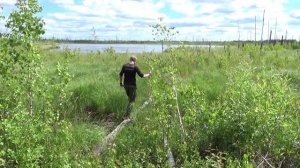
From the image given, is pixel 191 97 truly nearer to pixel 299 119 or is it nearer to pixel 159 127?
pixel 159 127

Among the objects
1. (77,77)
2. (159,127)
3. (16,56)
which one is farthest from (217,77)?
(16,56)

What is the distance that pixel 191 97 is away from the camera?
8.38 m

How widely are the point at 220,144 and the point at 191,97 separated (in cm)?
134

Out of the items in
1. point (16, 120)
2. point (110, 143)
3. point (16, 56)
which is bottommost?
point (110, 143)

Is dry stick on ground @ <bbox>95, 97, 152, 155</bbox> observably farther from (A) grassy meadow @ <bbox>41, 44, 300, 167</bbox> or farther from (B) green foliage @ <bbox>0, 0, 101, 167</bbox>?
(B) green foliage @ <bbox>0, 0, 101, 167</bbox>

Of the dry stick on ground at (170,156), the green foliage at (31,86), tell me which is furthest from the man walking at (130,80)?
the green foliage at (31,86)

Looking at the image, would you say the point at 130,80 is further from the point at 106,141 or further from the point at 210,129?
the point at 210,129

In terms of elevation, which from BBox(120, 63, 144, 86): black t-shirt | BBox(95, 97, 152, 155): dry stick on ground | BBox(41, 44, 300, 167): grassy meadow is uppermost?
BBox(120, 63, 144, 86): black t-shirt

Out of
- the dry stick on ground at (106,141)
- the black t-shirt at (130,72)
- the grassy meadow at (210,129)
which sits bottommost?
the dry stick on ground at (106,141)

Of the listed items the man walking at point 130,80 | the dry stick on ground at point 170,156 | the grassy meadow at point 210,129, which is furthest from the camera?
the man walking at point 130,80

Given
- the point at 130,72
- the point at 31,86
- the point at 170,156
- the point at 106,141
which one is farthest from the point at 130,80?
the point at 31,86

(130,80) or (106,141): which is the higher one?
(130,80)

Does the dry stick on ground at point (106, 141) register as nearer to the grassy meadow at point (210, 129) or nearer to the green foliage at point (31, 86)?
the grassy meadow at point (210, 129)

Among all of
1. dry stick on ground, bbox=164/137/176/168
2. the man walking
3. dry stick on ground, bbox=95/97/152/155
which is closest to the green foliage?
dry stick on ground, bbox=164/137/176/168
